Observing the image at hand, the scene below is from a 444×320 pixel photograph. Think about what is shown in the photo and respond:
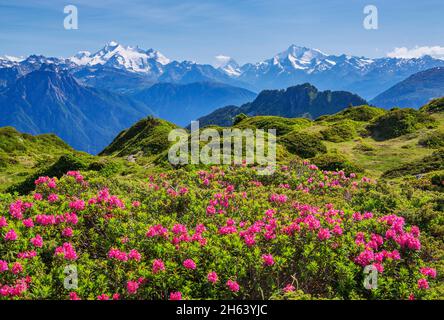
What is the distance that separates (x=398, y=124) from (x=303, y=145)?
14.0m

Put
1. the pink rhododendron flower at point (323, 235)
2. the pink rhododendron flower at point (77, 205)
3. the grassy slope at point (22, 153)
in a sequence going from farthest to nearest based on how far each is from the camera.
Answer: the grassy slope at point (22, 153)
the pink rhododendron flower at point (77, 205)
the pink rhododendron flower at point (323, 235)

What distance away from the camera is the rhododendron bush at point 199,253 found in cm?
756

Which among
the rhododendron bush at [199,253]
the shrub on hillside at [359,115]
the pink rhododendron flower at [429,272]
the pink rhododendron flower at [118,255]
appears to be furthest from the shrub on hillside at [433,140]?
the pink rhododendron flower at [118,255]

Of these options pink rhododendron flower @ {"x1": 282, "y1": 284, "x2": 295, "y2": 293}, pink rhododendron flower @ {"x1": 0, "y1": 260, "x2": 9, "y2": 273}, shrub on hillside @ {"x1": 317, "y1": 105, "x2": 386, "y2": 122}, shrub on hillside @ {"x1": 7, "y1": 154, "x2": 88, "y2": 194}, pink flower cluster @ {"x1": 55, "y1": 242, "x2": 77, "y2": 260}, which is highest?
shrub on hillside @ {"x1": 317, "y1": 105, "x2": 386, "y2": 122}

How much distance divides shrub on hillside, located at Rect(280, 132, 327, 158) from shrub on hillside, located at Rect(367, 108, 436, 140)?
9.87 meters

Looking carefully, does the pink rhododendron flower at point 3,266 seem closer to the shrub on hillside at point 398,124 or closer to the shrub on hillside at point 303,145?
the shrub on hillside at point 303,145

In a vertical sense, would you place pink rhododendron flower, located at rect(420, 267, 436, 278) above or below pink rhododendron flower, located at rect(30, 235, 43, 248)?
below

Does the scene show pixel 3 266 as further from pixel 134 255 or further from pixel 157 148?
pixel 157 148

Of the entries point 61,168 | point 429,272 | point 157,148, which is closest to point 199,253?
point 429,272

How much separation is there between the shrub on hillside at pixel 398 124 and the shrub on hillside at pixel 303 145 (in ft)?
32.4

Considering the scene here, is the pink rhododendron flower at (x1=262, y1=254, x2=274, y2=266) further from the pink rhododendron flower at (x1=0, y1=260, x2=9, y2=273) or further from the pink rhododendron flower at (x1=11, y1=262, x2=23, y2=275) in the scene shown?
the pink rhododendron flower at (x1=0, y1=260, x2=9, y2=273)

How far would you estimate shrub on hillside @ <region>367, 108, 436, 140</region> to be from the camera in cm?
4134

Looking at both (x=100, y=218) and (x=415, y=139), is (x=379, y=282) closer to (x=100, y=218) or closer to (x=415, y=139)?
(x=100, y=218)

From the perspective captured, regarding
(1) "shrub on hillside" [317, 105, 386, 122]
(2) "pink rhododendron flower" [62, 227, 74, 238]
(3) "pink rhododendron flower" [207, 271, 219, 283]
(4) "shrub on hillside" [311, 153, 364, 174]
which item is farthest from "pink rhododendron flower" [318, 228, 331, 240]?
(1) "shrub on hillside" [317, 105, 386, 122]
